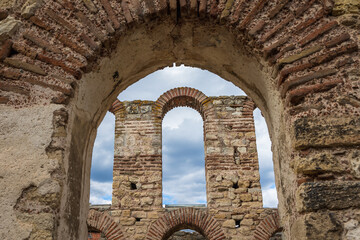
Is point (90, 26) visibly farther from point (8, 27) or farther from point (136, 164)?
point (136, 164)

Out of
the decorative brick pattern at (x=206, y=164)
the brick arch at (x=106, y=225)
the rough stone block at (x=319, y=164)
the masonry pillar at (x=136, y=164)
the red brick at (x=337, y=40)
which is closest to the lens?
the rough stone block at (x=319, y=164)

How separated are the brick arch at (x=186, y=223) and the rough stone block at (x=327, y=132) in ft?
19.7

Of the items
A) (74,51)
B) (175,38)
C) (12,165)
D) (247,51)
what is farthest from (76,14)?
(247,51)

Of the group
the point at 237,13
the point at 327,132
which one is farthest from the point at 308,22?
the point at 327,132

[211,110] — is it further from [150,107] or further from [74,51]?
[74,51]

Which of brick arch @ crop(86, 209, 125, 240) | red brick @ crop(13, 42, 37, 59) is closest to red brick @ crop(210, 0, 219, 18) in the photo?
red brick @ crop(13, 42, 37, 59)

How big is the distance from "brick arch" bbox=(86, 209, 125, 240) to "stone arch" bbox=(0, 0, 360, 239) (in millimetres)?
5499

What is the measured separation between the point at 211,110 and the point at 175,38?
6.28 meters

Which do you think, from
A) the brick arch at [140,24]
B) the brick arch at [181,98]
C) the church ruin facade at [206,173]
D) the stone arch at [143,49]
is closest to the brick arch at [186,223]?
the church ruin facade at [206,173]

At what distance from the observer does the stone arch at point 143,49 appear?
6.59ft

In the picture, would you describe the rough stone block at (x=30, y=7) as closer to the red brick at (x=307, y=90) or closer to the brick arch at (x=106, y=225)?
A: the red brick at (x=307, y=90)

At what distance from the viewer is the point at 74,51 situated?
2.25m

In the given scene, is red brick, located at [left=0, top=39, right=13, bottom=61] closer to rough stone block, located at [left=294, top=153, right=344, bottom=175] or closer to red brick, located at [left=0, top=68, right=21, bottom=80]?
red brick, located at [left=0, top=68, right=21, bottom=80]

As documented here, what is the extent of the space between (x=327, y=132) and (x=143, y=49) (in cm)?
162
